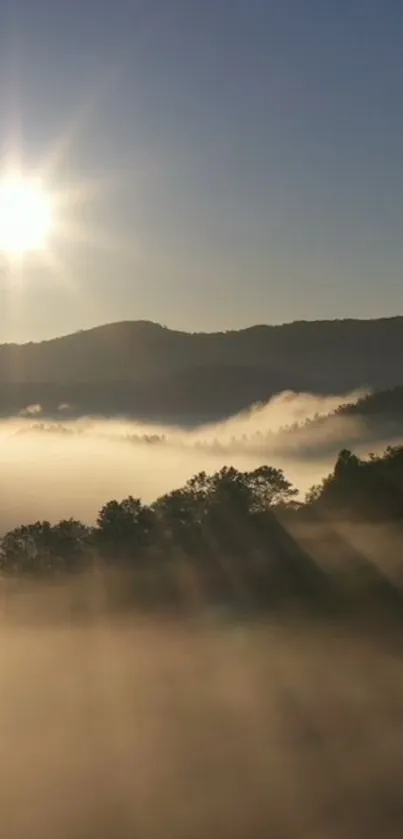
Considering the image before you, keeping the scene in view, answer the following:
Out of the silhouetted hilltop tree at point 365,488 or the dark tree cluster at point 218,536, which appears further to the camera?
the silhouetted hilltop tree at point 365,488

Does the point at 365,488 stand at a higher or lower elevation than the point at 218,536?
higher

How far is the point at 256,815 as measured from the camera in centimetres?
3059

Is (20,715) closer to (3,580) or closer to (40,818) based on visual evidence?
(40,818)

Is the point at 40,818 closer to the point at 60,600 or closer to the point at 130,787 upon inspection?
the point at 130,787

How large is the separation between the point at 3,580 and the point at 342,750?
4163 cm

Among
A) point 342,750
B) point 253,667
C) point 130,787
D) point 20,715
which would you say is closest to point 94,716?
point 20,715

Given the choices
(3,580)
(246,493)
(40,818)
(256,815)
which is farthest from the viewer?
(3,580)

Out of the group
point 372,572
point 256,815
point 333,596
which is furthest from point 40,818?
point 372,572

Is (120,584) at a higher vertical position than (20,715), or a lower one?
higher

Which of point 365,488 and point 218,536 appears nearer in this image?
point 218,536

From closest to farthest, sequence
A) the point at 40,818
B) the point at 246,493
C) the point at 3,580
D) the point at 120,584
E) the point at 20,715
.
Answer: the point at 40,818
the point at 20,715
the point at 120,584
the point at 246,493
the point at 3,580

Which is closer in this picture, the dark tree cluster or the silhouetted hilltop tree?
the dark tree cluster

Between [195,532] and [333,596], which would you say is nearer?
[333,596]

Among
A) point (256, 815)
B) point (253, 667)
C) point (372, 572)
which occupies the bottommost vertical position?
point (256, 815)
